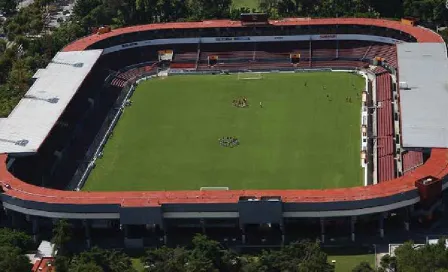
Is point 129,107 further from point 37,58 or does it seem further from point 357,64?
point 357,64

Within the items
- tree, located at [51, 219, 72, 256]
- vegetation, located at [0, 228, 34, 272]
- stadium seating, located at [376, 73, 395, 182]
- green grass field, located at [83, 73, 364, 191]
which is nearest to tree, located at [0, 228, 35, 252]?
vegetation, located at [0, 228, 34, 272]

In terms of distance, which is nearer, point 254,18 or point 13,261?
point 13,261

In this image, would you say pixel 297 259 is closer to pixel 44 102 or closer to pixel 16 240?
pixel 16 240

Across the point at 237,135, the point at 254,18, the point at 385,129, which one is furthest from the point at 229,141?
the point at 254,18

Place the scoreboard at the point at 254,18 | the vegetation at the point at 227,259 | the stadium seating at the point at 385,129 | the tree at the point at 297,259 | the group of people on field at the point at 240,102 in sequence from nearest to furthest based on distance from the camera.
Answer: the tree at the point at 297,259, the vegetation at the point at 227,259, the stadium seating at the point at 385,129, the group of people on field at the point at 240,102, the scoreboard at the point at 254,18

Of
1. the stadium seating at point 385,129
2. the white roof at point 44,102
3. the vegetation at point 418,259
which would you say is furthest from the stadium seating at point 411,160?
the white roof at point 44,102

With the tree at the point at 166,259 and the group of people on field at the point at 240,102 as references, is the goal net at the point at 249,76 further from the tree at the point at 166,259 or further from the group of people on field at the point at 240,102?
the tree at the point at 166,259
